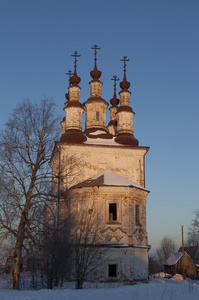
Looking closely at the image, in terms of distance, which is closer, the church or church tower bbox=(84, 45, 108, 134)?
the church

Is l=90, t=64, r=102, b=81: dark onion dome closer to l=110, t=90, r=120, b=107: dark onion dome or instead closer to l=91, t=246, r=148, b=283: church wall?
l=110, t=90, r=120, b=107: dark onion dome

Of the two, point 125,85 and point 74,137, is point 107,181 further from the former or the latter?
point 125,85

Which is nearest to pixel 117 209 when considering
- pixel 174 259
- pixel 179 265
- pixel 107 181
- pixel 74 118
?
pixel 107 181

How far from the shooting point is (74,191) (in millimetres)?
23703

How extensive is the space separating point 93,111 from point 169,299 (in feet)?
68.3

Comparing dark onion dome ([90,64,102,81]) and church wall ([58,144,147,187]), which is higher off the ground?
dark onion dome ([90,64,102,81])

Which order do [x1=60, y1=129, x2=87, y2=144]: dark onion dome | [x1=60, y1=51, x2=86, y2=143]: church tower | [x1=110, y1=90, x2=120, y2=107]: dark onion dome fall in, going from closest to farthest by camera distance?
[x1=60, y1=129, x2=87, y2=144]: dark onion dome → [x1=60, y1=51, x2=86, y2=143]: church tower → [x1=110, y1=90, x2=120, y2=107]: dark onion dome

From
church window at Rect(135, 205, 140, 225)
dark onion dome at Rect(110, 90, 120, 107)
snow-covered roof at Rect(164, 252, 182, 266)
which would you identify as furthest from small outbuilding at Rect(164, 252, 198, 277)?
church window at Rect(135, 205, 140, 225)

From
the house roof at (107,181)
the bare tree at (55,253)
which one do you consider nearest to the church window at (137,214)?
the house roof at (107,181)

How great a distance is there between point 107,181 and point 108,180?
0.18 m

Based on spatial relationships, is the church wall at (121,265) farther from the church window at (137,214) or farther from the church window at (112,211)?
the church window at (112,211)

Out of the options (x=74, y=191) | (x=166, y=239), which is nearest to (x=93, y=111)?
(x=74, y=191)

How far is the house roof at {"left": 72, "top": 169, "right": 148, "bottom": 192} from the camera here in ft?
76.4

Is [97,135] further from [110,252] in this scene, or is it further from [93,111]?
[110,252]
